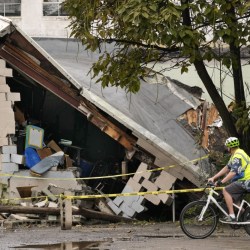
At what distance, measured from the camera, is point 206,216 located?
12305 mm

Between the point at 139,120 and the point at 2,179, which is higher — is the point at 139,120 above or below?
above

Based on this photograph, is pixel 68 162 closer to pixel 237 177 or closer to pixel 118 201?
pixel 118 201

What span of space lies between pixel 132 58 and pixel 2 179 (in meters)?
5.54

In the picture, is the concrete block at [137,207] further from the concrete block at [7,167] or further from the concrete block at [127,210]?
the concrete block at [7,167]

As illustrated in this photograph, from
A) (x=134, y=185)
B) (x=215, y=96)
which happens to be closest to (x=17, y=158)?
(x=134, y=185)

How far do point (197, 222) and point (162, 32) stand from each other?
3.24m

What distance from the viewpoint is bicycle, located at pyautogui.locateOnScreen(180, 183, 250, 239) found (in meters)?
12.3

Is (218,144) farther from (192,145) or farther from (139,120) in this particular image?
(139,120)

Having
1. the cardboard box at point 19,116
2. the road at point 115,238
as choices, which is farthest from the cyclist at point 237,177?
the cardboard box at point 19,116

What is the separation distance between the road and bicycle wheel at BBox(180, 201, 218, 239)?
15 centimetres

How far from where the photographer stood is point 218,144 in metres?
20.0

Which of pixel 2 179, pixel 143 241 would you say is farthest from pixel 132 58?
pixel 2 179

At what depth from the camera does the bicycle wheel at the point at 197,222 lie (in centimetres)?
1232

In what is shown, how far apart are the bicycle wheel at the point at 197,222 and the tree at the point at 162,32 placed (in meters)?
2.16
